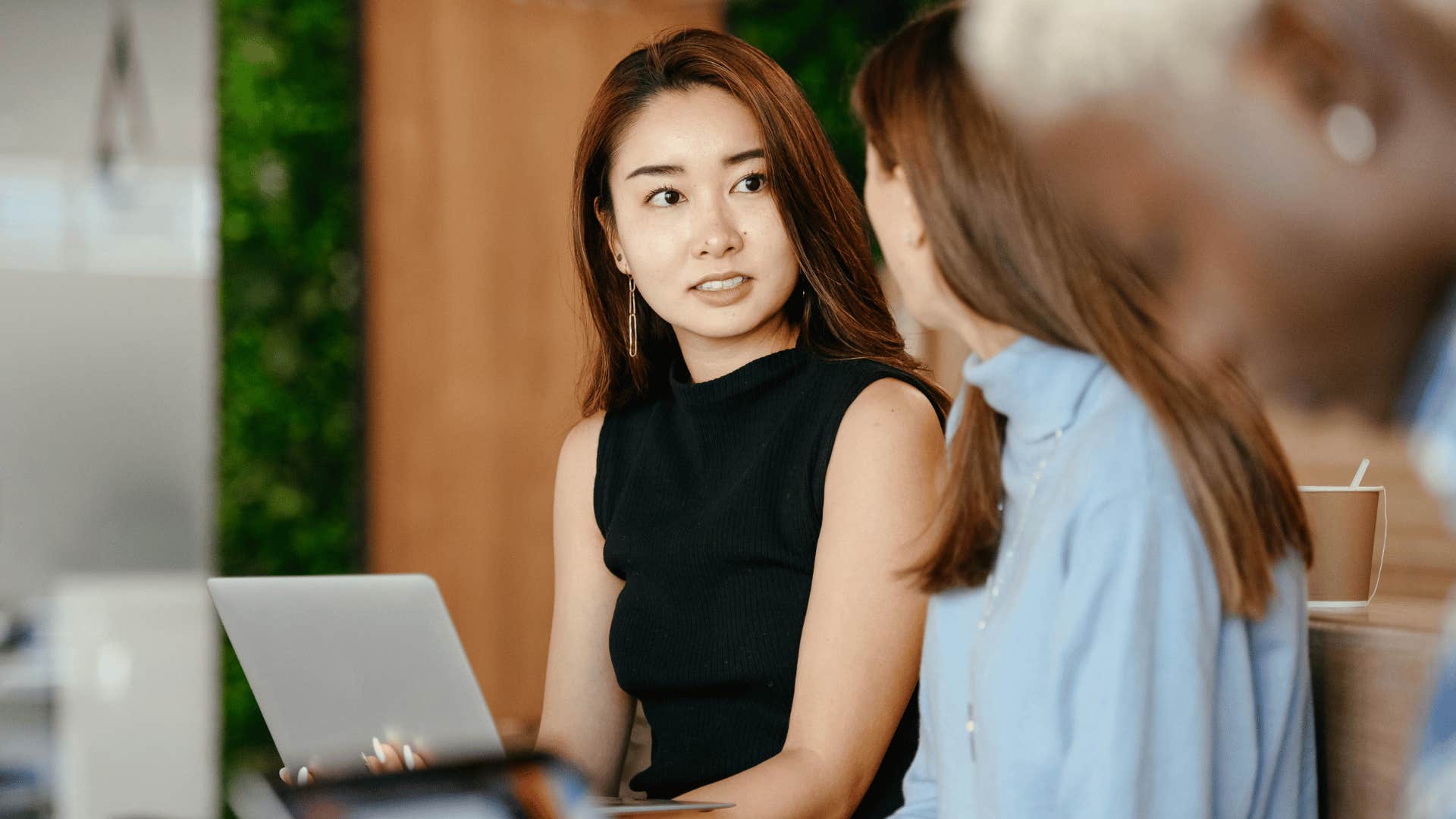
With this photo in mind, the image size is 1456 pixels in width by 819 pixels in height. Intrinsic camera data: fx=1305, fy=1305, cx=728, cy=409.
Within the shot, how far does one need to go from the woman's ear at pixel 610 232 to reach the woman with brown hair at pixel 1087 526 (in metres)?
0.68

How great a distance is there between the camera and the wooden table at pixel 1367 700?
0.92m

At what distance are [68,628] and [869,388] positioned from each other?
9.08 feet

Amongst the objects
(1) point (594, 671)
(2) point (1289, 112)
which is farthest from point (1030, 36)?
(1) point (594, 671)

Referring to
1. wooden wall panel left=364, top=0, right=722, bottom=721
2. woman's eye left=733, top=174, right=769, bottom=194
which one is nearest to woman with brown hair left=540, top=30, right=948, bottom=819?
woman's eye left=733, top=174, right=769, bottom=194

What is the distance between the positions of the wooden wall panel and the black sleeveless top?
2186mm

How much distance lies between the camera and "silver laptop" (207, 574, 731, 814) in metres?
1.32

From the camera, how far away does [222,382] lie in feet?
11.8

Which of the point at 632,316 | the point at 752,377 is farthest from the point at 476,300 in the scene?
the point at 752,377

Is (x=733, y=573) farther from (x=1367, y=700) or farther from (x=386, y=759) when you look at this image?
(x=1367, y=700)

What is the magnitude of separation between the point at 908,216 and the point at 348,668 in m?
0.74

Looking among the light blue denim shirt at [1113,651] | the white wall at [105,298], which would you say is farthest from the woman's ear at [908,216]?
the white wall at [105,298]

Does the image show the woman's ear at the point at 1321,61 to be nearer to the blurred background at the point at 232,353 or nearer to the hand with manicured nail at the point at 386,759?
the hand with manicured nail at the point at 386,759

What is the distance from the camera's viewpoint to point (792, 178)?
1490mm

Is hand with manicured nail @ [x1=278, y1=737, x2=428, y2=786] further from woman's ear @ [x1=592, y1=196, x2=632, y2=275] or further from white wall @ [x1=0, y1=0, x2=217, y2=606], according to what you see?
white wall @ [x1=0, y1=0, x2=217, y2=606]
